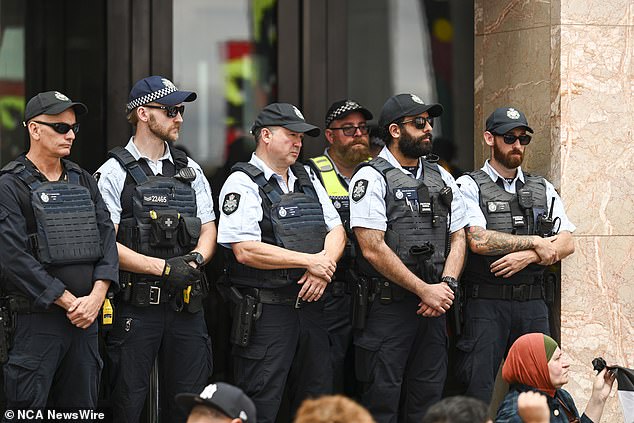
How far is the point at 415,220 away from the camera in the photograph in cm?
723

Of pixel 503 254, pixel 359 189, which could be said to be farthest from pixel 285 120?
pixel 503 254

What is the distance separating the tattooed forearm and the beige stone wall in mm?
667

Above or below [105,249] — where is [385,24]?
above

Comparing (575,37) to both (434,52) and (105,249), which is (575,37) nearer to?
(434,52)

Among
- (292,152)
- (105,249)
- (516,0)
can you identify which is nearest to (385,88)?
(516,0)

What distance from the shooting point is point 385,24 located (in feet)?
29.0

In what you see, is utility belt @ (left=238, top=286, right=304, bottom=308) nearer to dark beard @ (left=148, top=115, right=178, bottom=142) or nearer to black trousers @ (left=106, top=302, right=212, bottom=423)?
black trousers @ (left=106, top=302, right=212, bottom=423)

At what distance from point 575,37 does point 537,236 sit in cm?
142

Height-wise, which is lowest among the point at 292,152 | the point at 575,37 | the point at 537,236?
the point at 537,236

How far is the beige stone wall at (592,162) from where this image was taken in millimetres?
8055

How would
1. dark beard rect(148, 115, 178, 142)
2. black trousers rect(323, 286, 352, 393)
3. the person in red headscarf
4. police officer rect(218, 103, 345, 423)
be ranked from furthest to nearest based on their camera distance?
black trousers rect(323, 286, 352, 393) → dark beard rect(148, 115, 178, 142) → police officer rect(218, 103, 345, 423) → the person in red headscarf

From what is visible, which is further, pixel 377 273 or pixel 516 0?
pixel 516 0

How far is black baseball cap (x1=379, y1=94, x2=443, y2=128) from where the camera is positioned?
7434 millimetres

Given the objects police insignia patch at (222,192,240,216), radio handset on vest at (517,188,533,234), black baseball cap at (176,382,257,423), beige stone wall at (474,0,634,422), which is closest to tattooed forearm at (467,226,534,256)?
radio handset on vest at (517,188,533,234)
